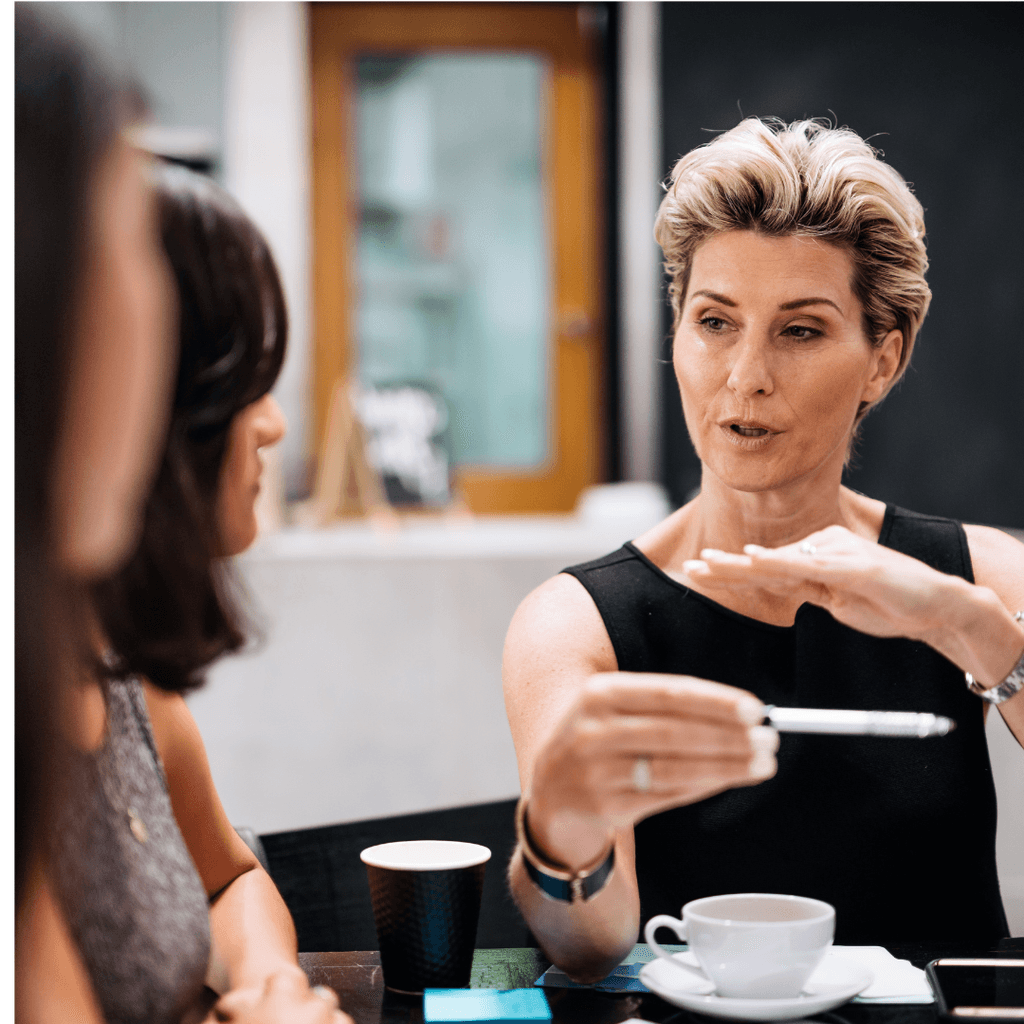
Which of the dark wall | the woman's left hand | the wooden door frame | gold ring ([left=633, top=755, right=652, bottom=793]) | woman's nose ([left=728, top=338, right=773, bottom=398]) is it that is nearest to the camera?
gold ring ([left=633, top=755, right=652, bottom=793])

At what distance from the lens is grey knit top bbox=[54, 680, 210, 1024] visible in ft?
2.29

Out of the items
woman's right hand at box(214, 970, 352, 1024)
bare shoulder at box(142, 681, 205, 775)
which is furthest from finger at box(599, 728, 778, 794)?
bare shoulder at box(142, 681, 205, 775)

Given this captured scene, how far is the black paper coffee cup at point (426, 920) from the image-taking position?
85cm

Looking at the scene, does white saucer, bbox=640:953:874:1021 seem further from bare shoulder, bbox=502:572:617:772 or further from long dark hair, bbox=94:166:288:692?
long dark hair, bbox=94:166:288:692

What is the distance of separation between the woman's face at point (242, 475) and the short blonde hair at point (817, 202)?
22.0 inches

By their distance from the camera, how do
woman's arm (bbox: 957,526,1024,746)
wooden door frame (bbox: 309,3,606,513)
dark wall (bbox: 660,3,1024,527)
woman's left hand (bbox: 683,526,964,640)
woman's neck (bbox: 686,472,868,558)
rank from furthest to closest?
wooden door frame (bbox: 309,3,606,513), dark wall (bbox: 660,3,1024,527), woman's neck (bbox: 686,472,868,558), woman's arm (bbox: 957,526,1024,746), woman's left hand (bbox: 683,526,964,640)

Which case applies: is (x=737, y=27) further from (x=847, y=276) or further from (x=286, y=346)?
(x=286, y=346)

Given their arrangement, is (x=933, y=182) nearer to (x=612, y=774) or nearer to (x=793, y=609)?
(x=793, y=609)

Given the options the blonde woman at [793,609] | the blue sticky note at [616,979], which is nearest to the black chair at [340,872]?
the blonde woman at [793,609]

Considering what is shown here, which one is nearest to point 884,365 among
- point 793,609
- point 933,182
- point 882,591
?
point 793,609

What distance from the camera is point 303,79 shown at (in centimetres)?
399

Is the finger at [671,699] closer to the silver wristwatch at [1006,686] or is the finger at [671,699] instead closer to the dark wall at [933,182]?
the silver wristwatch at [1006,686]

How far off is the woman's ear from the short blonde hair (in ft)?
0.03

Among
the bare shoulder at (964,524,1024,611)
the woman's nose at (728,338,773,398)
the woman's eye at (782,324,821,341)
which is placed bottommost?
the bare shoulder at (964,524,1024,611)
